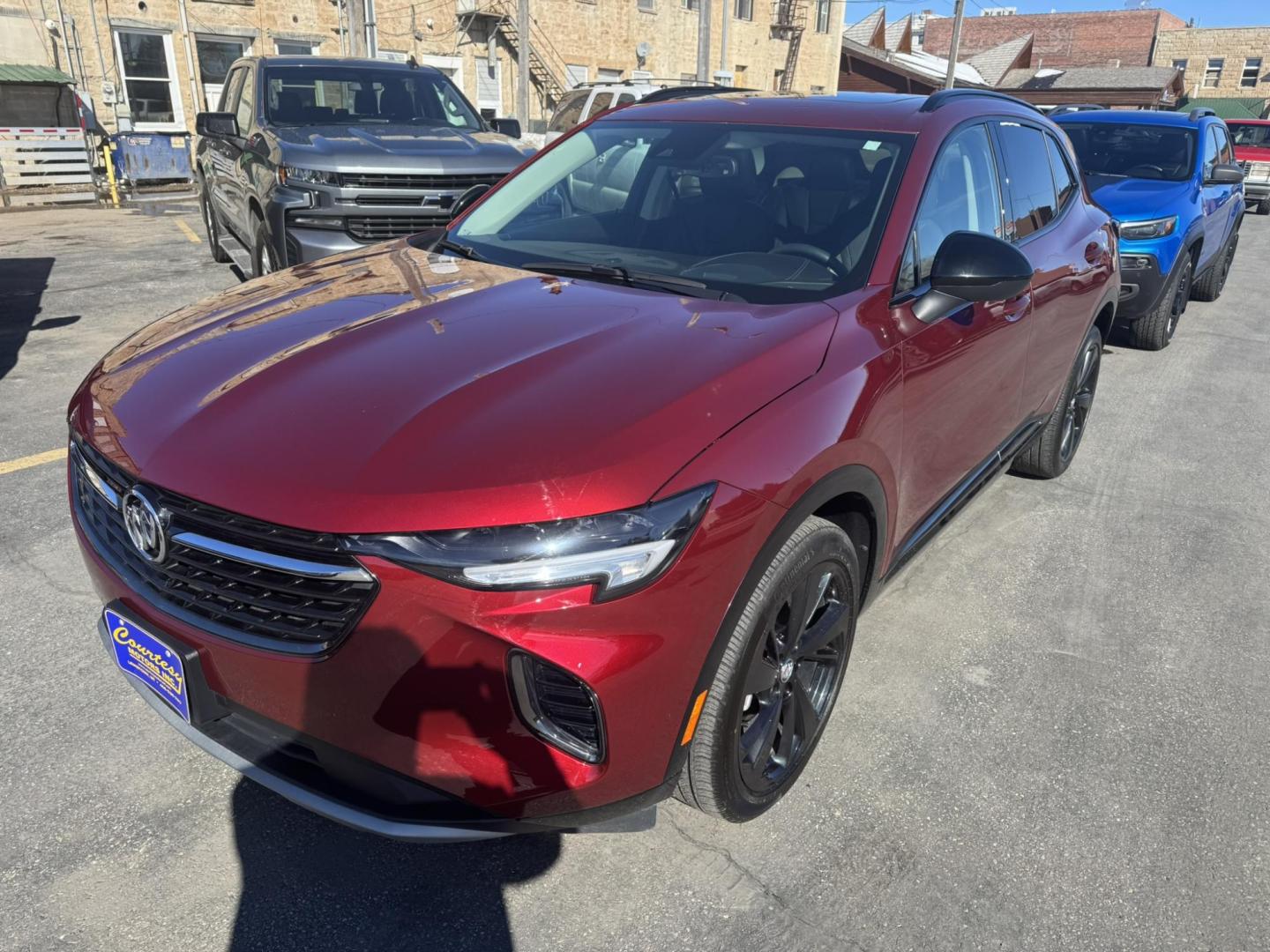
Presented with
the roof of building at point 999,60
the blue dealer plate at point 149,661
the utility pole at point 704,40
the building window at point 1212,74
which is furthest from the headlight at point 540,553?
the building window at point 1212,74

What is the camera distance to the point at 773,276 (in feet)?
9.14

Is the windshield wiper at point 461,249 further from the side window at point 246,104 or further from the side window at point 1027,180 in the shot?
the side window at point 246,104

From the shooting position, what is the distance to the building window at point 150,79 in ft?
58.9

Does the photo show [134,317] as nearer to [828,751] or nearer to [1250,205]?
[828,751]

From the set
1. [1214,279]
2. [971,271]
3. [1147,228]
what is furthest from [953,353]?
[1214,279]

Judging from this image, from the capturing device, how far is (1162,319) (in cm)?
766

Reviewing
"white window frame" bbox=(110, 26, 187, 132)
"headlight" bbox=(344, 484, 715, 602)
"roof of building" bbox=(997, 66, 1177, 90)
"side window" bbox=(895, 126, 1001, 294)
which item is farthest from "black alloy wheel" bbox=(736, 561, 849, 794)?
"roof of building" bbox=(997, 66, 1177, 90)

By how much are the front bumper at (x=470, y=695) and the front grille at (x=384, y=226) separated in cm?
500

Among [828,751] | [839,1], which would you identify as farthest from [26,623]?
[839,1]

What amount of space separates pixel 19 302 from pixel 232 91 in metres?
2.73

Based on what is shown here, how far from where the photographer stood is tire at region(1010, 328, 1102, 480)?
4.59 m

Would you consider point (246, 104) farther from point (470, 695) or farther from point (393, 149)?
point (470, 695)

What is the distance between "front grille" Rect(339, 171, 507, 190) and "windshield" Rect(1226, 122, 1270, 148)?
22.3 meters

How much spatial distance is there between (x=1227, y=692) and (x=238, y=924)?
3.08 meters
